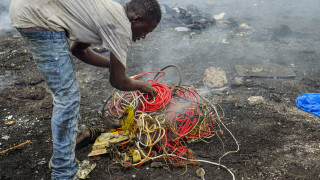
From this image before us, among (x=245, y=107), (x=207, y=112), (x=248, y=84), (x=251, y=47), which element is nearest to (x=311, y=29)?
(x=251, y=47)

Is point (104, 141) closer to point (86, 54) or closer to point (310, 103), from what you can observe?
point (86, 54)

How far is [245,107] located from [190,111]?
1.19m

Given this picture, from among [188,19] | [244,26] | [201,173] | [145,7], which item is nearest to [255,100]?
[201,173]

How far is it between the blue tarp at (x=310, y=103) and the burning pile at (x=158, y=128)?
150 cm

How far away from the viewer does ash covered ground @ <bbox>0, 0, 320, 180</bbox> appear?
9.11 feet

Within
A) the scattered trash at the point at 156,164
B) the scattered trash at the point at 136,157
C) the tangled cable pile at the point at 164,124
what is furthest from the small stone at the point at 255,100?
the scattered trash at the point at 136,157

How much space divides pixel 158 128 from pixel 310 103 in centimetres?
261

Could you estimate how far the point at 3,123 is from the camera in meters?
3.57

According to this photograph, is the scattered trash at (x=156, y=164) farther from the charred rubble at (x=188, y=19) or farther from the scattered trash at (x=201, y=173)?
the charred rubble at (x=188, y=19)

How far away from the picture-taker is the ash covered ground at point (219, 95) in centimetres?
278

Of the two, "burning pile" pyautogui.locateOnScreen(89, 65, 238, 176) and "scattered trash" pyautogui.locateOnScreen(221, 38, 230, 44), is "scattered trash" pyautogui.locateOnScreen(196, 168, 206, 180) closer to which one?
"burning pile" pyautogui.locateOnScreen(89, 65, 238, 176)

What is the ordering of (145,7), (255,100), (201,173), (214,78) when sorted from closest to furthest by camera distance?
(145,7), (201,173), (255,100), (214,78)

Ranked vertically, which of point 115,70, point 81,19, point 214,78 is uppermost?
point 81,19

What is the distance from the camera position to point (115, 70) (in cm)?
226
